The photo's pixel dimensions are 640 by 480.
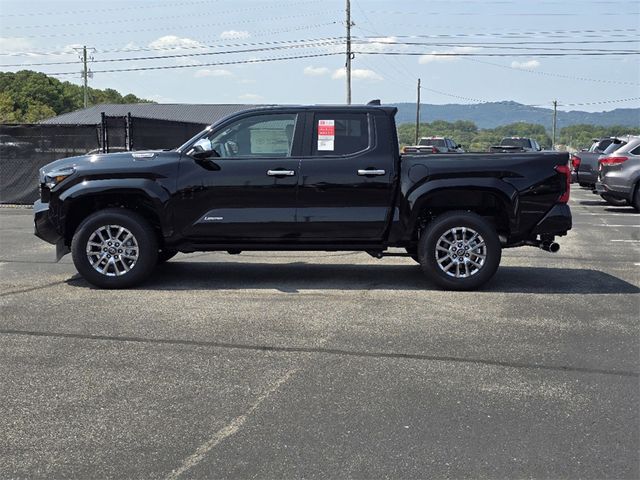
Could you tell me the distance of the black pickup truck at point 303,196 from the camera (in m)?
7.22

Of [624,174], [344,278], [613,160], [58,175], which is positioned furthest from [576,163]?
[58,175]

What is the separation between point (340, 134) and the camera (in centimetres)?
739

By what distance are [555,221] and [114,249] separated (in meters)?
4.79

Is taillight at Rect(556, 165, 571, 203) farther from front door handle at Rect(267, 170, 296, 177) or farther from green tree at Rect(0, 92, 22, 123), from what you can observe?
green tree at Rect(0, 92, 22, 123)

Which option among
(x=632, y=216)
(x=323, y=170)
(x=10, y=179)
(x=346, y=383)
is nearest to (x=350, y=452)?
(x=346, y=383)

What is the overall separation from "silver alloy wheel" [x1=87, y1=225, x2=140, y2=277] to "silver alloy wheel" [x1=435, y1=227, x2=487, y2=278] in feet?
10.8

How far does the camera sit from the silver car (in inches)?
651

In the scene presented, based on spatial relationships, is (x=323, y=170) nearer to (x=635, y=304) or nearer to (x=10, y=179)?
(x=635, y=304)

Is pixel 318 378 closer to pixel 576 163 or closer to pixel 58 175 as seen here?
pixel 58 175

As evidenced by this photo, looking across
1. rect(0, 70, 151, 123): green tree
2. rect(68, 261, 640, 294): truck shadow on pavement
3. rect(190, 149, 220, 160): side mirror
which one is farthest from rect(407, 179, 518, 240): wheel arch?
rect(0, 70, 151, 123): green tree

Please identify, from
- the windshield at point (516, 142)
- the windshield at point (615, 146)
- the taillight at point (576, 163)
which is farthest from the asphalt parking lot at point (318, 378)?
the windshield at point (516, 142)

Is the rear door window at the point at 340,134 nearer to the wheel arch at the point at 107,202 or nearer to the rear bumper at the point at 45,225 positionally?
the wheel arch at the point at 107,202

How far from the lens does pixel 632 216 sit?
15703 mm

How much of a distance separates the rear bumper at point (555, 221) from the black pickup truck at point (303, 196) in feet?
0.04
